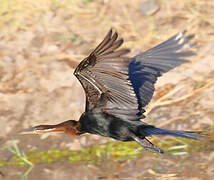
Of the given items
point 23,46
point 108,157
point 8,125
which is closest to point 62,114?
point 8,125

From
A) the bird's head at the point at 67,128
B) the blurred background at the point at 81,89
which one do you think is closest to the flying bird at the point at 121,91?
the bird's head at the point at 67,128

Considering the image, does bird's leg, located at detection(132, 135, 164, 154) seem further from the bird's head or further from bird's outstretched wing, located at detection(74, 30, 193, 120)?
the bird's head

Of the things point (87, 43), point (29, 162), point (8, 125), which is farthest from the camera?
point (87, 43)

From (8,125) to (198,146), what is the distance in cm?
226

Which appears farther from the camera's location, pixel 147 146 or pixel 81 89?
pixel 81 89

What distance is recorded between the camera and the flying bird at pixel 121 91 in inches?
162

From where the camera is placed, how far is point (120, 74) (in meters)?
4.07

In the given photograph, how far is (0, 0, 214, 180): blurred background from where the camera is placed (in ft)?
19.0

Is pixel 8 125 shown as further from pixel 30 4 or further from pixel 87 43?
pixel 30 4

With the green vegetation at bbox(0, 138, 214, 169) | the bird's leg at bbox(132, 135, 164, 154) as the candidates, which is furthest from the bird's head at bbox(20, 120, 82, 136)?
the green vegetation at bbox(0, 138, 214, 169)

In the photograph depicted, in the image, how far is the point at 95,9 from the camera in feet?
28.5

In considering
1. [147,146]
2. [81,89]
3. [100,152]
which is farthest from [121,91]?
[81,89]

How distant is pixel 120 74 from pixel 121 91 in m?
0.34

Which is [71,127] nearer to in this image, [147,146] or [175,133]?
[147,146]
